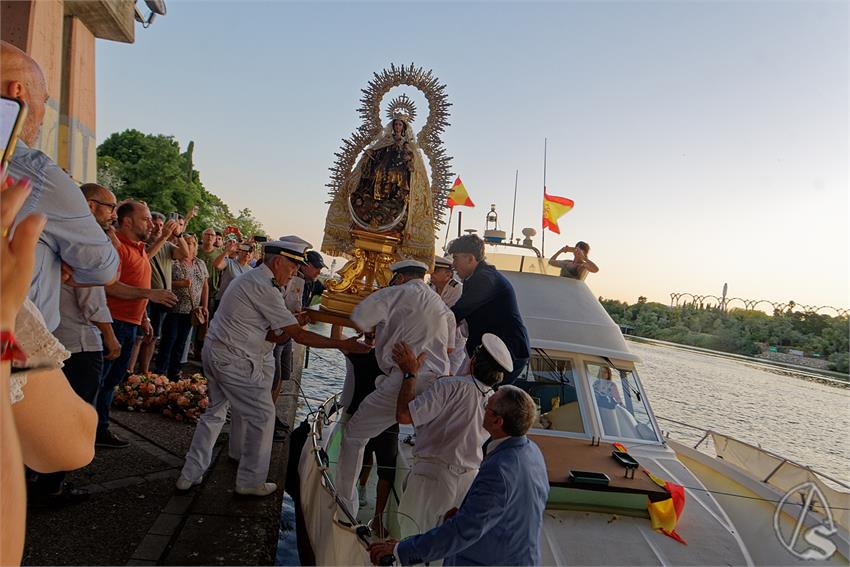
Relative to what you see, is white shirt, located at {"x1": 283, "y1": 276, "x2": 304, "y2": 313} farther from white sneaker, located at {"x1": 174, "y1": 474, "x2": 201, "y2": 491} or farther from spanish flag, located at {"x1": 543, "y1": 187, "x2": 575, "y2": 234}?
spanish flag, located at {"x1": 543, "y1": 187, "x2": 575, "y2": 234}

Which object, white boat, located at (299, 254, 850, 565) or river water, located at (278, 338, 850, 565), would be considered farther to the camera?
river water, located at (278, 338, 850, 565)

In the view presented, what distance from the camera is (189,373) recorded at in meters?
8.74

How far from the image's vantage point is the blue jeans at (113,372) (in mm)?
4945

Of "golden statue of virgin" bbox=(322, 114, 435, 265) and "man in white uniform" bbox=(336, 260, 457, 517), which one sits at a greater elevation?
"golden statue of virgin" bbox=(322, 114, 435, 265)

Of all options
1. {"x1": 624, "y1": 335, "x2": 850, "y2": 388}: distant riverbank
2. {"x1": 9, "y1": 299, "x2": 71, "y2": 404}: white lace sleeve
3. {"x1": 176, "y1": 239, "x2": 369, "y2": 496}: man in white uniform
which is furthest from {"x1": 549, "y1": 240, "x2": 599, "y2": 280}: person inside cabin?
{"x1": 624, "y1": 335, "x2": 850, "y2": 388}: distant riverbank

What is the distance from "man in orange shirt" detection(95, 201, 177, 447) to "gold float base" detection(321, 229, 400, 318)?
1.61m

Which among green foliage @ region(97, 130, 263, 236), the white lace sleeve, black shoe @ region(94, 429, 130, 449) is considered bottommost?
black shoe @ region(94, 429, 130, 449)

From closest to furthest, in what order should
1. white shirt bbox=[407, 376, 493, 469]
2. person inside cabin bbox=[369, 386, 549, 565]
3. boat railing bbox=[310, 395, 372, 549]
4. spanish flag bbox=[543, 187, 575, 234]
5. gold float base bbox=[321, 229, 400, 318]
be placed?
person inside cabin bbox=[369, 386, 549, 565] → boat railing bbox=[310, 395, 372, 549] → white shirt bbox=[407, 376, 493, 469] → gold float base bbox=[321, 229, 400, 318] → spanish flag bbox=[543, 187, 575, 234]

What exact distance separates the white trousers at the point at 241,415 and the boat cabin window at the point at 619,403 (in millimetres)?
3285

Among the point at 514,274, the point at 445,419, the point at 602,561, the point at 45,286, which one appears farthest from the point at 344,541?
the point at 514,274

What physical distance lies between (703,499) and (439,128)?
4.17 metres

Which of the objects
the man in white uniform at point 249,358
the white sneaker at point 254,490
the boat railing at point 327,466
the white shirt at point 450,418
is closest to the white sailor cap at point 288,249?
the man in white uniform at point 249,358

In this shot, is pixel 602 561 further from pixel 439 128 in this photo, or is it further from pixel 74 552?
pixel 439 128

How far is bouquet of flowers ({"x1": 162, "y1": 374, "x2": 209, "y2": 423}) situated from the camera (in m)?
6.19
